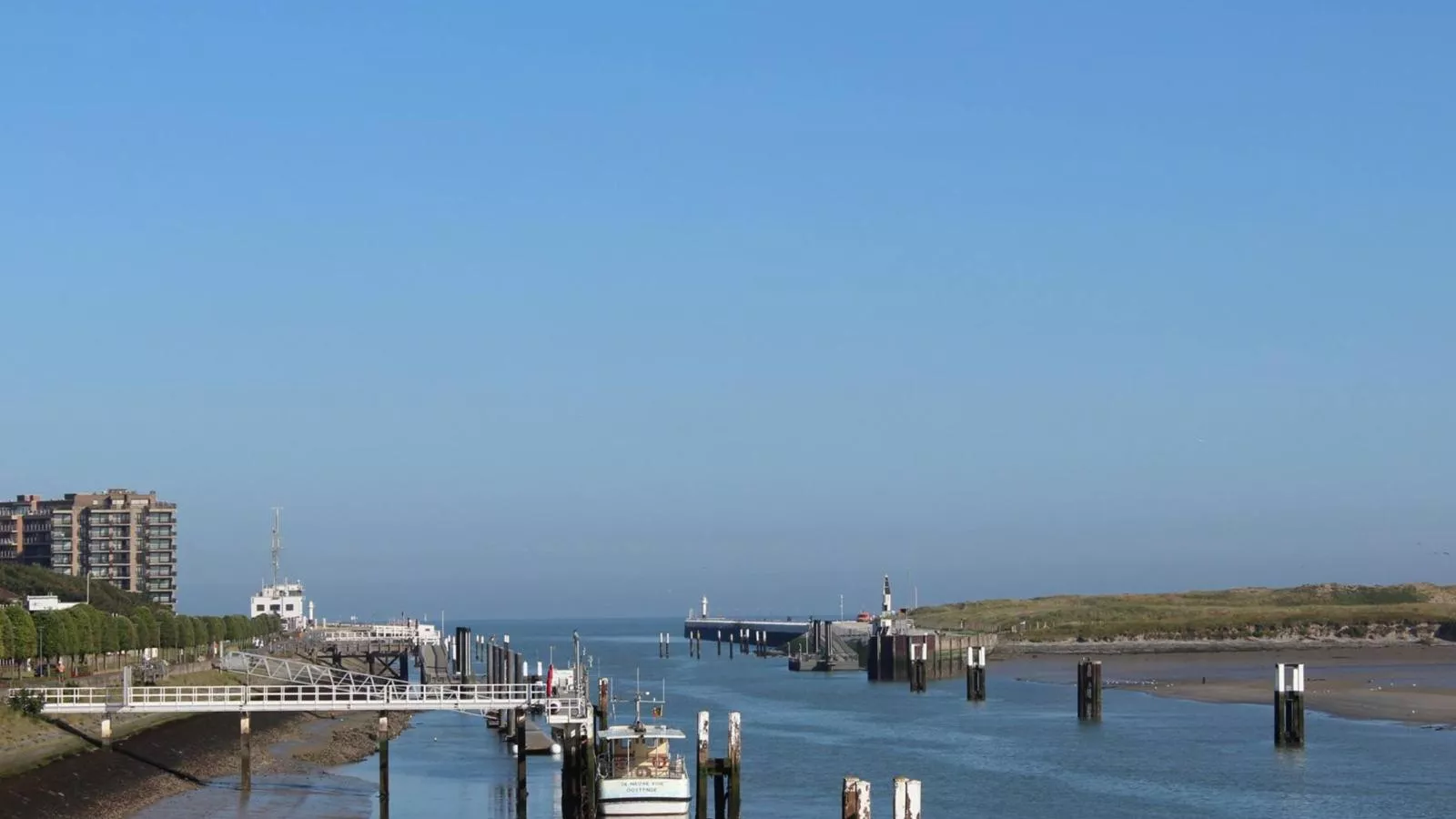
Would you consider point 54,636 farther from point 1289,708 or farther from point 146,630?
point 1289,708

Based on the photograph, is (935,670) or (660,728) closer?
(660,728)

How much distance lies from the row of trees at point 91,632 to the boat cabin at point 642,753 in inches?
1381

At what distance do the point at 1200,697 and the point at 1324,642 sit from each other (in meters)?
62.0

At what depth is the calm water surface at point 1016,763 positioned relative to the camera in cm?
5622

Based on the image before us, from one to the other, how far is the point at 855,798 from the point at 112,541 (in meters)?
176

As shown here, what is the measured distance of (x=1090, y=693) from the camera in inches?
3381

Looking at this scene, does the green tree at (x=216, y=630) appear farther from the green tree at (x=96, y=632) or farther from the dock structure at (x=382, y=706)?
the dock structure at (x=382, y=706)

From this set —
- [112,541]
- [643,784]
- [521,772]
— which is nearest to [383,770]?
[521,772]

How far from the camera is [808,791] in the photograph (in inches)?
2343

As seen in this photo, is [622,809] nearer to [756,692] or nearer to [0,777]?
[0,777]

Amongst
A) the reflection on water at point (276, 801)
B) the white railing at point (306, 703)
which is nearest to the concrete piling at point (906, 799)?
the white railing at point (306, 703)

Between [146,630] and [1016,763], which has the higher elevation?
[146,630]

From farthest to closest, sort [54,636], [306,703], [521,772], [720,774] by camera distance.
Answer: [54,636]
[306,703]
[521,772]
[720,774]

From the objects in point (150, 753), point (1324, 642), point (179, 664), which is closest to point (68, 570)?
point (179, 664)
